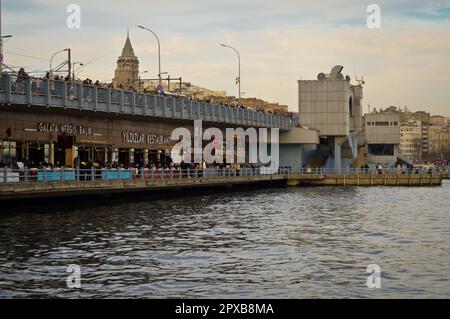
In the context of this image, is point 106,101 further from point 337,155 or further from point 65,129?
point 337,155

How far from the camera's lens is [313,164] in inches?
4820

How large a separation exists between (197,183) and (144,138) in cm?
981

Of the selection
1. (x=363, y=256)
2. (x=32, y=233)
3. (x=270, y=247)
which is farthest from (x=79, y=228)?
(x=363, y=256)

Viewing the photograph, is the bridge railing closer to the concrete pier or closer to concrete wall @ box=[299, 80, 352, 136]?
the concrete pier

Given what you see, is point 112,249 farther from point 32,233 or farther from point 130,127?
point 130,127

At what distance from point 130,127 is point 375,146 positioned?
99201 millimetres

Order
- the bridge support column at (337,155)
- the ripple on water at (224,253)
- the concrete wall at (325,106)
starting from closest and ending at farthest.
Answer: the ripple on water at (224,253) < the concrete wall at (325,106) < the bridge support column at (337,155)

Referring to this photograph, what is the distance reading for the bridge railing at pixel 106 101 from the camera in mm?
56406

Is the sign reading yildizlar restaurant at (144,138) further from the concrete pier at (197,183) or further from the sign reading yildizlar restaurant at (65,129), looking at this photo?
the concrete pier at (197,183)

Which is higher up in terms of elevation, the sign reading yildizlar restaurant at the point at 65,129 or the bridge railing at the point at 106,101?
the bridge railing at the point at 106,101

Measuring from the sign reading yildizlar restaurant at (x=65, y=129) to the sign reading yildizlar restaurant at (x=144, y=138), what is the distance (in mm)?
6402

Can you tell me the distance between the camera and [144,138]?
8269 cm

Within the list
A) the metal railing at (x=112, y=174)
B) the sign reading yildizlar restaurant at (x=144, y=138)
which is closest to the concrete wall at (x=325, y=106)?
the metal railing at (x=112, y=174)

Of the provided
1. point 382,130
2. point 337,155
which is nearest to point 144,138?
point 337,155
